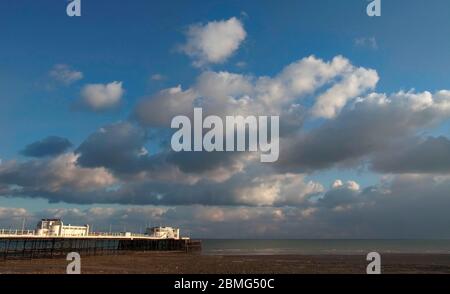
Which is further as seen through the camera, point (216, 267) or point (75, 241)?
point (75, 241)

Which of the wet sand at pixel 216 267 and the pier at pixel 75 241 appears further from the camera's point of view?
the pier at pixel 75 241

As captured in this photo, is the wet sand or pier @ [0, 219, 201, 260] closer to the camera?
the wet sand
